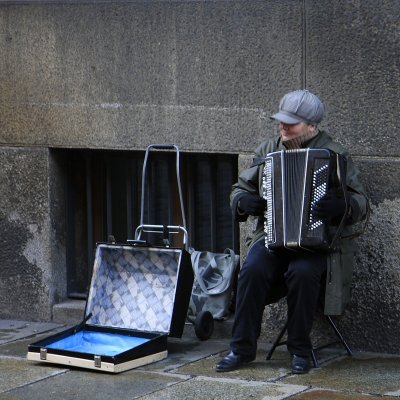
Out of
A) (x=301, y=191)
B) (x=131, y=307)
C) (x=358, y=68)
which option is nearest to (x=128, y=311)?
(x=131, y=307)

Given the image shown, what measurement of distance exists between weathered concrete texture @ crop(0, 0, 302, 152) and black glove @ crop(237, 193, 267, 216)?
2.29 feet

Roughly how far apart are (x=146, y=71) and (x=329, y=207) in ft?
5.77

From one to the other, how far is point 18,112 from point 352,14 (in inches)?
92.5

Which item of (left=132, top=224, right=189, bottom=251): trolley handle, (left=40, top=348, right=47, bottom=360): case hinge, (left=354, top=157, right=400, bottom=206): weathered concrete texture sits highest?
(left=354, top=157, right=400, bottom=206): weathered concrete texture

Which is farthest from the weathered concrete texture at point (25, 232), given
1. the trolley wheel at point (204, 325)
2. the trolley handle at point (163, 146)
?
the trolley wheel at point (204, 325)

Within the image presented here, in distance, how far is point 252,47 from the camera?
22.8ft

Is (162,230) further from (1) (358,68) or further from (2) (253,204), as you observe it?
(1) (358,68)

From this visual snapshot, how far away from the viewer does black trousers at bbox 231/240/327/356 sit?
6.21 meters

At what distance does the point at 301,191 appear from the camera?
20.2 feet

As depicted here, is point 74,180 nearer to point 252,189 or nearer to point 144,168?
point 144,168

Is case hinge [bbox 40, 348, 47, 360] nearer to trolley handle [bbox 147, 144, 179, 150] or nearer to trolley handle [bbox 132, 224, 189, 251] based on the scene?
trolley handle [bbox 132, 224, 189, 251]

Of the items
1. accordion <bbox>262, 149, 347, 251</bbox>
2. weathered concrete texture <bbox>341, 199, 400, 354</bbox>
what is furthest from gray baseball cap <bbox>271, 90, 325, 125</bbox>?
weathered concrete texture <bbox>341, 199, 400, 354</bbox>

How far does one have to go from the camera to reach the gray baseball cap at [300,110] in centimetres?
632

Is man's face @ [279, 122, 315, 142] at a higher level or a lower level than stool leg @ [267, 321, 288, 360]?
higher
